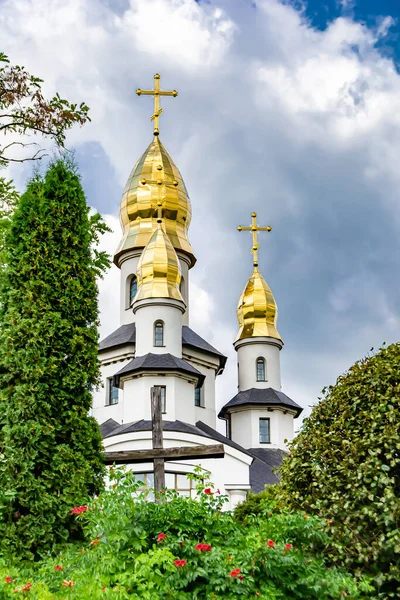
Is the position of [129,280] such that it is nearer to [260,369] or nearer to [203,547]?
[260,369]

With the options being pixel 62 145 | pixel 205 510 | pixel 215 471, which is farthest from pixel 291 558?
pixel 215 471

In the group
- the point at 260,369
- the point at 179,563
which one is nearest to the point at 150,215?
the point at 260,369

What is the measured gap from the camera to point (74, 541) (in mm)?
9336

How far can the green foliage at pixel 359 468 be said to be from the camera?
25.0 feet

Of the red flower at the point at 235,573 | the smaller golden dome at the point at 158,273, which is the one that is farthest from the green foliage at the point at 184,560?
the smaller golden dome at the point at 158,273

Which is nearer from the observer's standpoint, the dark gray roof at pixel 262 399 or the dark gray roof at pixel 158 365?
the dark gray roof at pixel 158 365

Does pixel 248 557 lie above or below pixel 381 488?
below

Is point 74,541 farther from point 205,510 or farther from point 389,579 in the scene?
point 389,579

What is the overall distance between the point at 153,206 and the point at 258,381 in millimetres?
9348

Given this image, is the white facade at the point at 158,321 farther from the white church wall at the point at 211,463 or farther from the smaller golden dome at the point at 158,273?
the white church wall at the point at 211,463

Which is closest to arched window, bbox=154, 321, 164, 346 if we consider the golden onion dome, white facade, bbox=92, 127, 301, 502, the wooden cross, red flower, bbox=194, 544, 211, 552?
white facade, bbox=92, 127, 301, 502

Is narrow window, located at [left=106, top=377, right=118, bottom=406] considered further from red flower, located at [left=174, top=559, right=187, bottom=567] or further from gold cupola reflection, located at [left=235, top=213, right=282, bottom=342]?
red flower, located at [left=174, top=559, right=187, bottom=567]

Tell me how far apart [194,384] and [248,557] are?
2359cm

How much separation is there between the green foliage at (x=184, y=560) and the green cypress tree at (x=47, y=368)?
1630 millimetres
